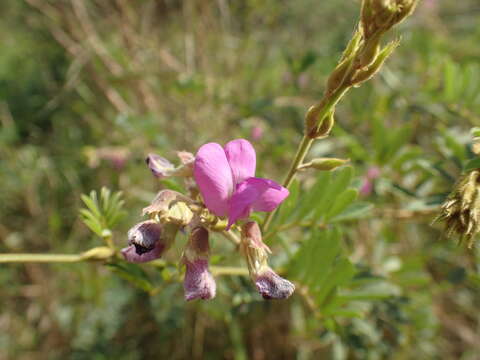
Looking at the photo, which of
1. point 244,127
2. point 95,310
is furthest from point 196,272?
point 95,310

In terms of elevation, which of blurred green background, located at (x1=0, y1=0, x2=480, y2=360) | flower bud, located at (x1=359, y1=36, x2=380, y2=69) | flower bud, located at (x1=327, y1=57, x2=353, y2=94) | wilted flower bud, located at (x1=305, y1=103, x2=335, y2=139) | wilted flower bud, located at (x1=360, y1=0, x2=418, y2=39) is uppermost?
wilted flower bud, located at (x1=360, y1=0, x2=418, y2=39)

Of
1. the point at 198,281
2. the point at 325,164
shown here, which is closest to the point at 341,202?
the point at 325,164

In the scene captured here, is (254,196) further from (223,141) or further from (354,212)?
(223,141)

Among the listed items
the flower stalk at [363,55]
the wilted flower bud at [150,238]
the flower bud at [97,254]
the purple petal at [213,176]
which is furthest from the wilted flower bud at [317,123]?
the flower bud at [97,254]

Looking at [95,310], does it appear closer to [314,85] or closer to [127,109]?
[127,109]

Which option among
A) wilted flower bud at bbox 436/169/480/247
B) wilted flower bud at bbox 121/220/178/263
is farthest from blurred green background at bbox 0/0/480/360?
wilted flower bud at bbox 121/220/178/263

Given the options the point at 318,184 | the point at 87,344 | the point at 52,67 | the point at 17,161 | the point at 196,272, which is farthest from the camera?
the point at 52,67

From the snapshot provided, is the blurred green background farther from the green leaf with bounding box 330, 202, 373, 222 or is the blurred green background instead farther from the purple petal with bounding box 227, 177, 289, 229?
the purple petal with bounding box 227, 177, 289, 229
